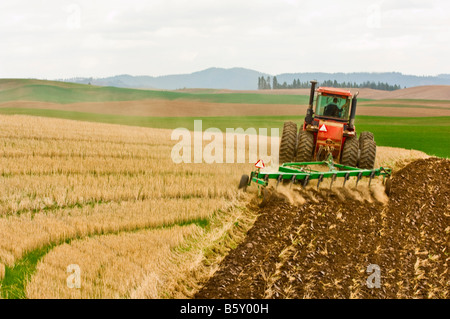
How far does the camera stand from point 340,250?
21.9 feet

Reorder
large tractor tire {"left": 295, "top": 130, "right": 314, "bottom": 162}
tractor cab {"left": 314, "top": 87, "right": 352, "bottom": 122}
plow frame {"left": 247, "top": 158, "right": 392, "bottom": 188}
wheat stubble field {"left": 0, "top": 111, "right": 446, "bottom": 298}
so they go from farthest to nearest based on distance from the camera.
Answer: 1. tractor cab {"left": 314, "top": 87, "right": 352, "bottom": 122}
2. large tractor tire {"left": 295, "top": 130, "right": 314, "bottom": 162}
3. plow frame {"left": 247, "top": 158, "right": 392, "bottom": 188}
4. wheat stubble field {"left": 0, "top": 111, "right": 446, "bottom": 298}

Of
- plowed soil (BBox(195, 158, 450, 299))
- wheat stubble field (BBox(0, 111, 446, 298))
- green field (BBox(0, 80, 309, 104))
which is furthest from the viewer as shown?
green field (BBox(0, 80, 309, 104))

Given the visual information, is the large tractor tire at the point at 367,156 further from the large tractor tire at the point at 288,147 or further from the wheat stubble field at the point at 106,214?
the wheat stubble field at the point at 106,214

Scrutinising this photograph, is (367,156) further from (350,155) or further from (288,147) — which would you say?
(288,147)

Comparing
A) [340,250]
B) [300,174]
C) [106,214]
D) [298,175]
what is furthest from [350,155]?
[106,214]

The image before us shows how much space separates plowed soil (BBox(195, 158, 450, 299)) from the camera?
211 inches

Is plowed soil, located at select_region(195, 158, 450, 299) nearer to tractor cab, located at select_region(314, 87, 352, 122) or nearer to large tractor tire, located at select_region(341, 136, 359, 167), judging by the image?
large tractor tire, located at select_region(341, 136, 359, 167)

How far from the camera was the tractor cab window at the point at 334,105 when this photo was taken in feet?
40.4

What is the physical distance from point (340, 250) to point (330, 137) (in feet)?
18.7

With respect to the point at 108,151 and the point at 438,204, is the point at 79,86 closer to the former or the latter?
the point at 108,151

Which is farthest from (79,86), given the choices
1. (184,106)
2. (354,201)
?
(354,201)

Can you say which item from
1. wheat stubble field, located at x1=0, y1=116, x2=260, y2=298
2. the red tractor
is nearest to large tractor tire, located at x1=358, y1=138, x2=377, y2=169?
the red tractor

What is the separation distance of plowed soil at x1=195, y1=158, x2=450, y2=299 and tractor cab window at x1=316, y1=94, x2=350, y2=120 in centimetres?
273

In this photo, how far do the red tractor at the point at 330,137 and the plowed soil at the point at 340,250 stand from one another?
70.4 inches
